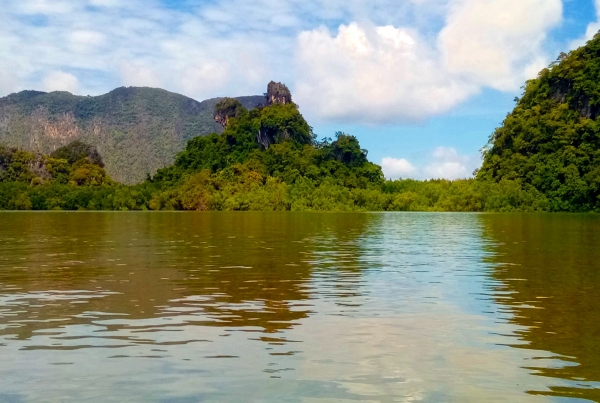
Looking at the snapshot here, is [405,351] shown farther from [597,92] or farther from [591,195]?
[597,92]

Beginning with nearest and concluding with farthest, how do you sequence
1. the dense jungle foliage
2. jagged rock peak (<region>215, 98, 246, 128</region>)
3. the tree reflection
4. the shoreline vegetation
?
1. the tree reflection
2. the shoreline vegetation
3. the dense jungle foliage
4. jagged rock peak (<region>215, 98, 246, 128</region>)

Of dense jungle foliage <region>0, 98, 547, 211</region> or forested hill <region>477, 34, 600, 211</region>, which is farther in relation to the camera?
dense jungle foliage <region>0, 98, 547, 211</region>

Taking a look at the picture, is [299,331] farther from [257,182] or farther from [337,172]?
[337,172]

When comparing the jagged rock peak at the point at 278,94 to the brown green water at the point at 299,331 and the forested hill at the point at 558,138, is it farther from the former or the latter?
the brown green water at the point at 299,331

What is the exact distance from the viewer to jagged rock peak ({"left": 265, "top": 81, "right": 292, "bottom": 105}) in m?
148

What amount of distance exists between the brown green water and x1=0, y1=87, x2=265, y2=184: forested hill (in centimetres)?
15587

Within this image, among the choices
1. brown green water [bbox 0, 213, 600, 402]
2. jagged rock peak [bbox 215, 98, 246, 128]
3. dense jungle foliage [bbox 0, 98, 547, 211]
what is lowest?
brown green water [bbox 0, 213, 600, 402]

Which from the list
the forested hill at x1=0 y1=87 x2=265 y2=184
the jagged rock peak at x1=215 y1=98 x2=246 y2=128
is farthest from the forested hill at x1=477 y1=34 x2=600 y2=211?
the forested hill at x1=0 y1=87 x2=265 y2=184

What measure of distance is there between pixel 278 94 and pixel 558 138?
2644 inches

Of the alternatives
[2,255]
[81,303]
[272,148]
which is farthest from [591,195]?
[81,303]

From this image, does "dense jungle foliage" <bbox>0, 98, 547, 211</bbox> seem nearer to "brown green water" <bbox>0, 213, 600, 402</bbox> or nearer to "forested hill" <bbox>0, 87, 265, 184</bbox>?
"forested hill" <bbox>0, 87, 265, 184</bbox>

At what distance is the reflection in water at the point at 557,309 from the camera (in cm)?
749

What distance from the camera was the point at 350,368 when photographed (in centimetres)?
769

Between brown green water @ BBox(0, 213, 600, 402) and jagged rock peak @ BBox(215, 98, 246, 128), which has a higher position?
jagged rock peak @ BBox(215, 98, 246, 128)
